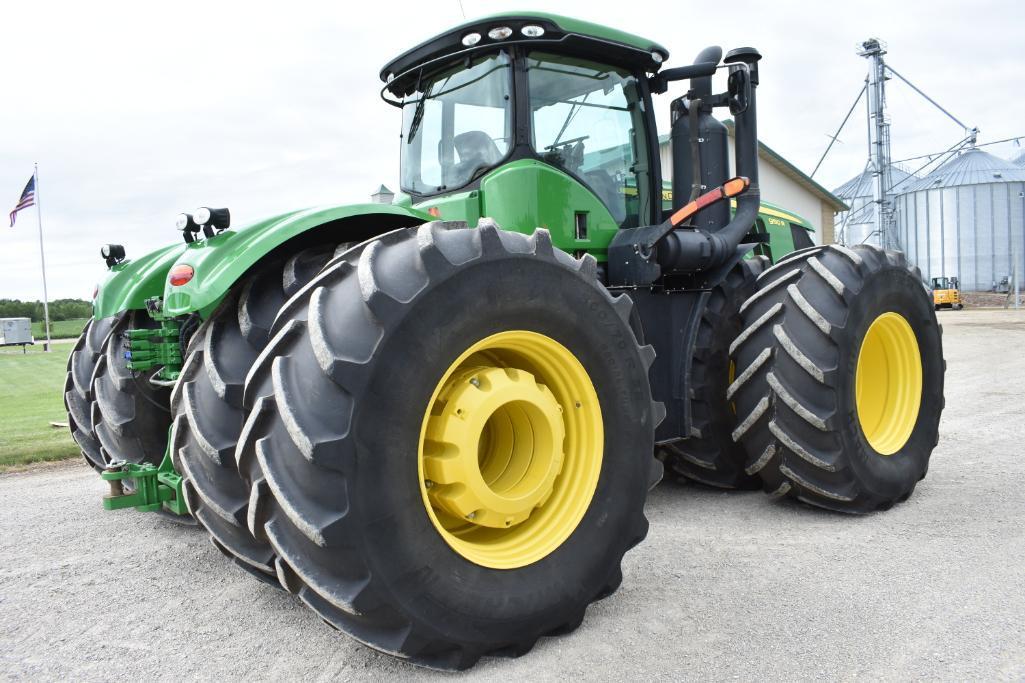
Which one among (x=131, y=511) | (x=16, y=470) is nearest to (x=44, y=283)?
(x=16, y=470)

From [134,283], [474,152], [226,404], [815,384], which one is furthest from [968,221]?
[226,404]

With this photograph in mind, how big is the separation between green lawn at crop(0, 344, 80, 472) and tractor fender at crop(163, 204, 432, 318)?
4.59m

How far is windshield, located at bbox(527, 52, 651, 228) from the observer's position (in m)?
4.13

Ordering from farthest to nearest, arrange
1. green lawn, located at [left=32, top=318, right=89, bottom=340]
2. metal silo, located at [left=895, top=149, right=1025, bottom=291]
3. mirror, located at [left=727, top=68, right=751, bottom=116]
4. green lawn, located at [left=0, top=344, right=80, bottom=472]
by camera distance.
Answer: metal silo, located at [left=895, top=149, right=1025, bottom=291] < green lawn, located at [left=32, top=318, right=89, bottom=340] < green lawn, located at [left=0, top=344, right=80, bottom=472] < mirror, located at [left=727, top=68, right=751, bottom=116]

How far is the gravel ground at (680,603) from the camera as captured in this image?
266 cm

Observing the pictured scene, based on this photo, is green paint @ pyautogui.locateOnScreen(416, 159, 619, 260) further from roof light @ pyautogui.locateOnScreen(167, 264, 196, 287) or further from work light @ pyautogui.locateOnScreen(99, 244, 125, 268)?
work light @ pyautogui.locateOnScreen(99, 244, 125, 268)

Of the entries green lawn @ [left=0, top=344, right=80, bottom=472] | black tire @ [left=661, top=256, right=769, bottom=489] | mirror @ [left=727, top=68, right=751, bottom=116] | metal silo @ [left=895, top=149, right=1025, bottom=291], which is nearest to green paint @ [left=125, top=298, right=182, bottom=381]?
black tire @ [left=661, top=256, right=769, bottom=489]

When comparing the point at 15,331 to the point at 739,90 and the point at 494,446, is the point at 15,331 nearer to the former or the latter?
the point at 739,90

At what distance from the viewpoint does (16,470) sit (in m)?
6.49

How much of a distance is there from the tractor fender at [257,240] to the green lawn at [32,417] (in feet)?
15.1

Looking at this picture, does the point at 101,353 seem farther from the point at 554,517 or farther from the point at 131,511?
the point at 554,517

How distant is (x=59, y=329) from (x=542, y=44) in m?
47.3

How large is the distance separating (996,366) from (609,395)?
35.6 feet

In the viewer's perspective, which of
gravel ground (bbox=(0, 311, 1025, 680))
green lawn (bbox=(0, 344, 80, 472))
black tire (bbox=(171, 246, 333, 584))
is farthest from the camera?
green lawn (bbox=(0, 344, 80, 472))
